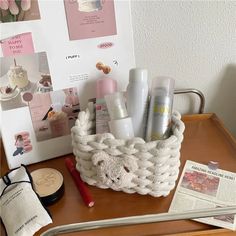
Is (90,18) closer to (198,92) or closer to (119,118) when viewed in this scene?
(119,118)

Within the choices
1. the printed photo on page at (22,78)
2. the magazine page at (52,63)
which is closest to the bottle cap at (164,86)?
the magazine page at (52,63)

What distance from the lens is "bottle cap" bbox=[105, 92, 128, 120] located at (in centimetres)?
53

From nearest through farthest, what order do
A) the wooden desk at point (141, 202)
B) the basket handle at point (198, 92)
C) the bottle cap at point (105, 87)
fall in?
the wooden desk at point (141, 202)
the bottle cap at point (105, 87)
the basket handle at point (198, 92)

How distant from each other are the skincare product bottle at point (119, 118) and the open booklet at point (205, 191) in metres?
0.14

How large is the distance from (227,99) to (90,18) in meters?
0.43

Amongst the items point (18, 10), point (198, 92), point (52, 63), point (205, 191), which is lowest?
point (205, 191)

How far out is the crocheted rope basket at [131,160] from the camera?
46 cm

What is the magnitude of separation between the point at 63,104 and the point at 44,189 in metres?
0.18

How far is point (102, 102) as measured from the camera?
22.3 inches

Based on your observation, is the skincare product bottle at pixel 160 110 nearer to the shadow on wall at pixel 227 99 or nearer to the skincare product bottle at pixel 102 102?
the skincare product bottle at pixel 102 102

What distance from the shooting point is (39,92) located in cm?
57

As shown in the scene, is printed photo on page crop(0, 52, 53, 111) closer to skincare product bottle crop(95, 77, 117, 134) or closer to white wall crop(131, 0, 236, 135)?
skincare product bottle crop(95, 77, 117, 134)

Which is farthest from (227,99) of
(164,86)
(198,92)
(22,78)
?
(22,78)

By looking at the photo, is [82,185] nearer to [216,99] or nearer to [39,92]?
[39,92]
